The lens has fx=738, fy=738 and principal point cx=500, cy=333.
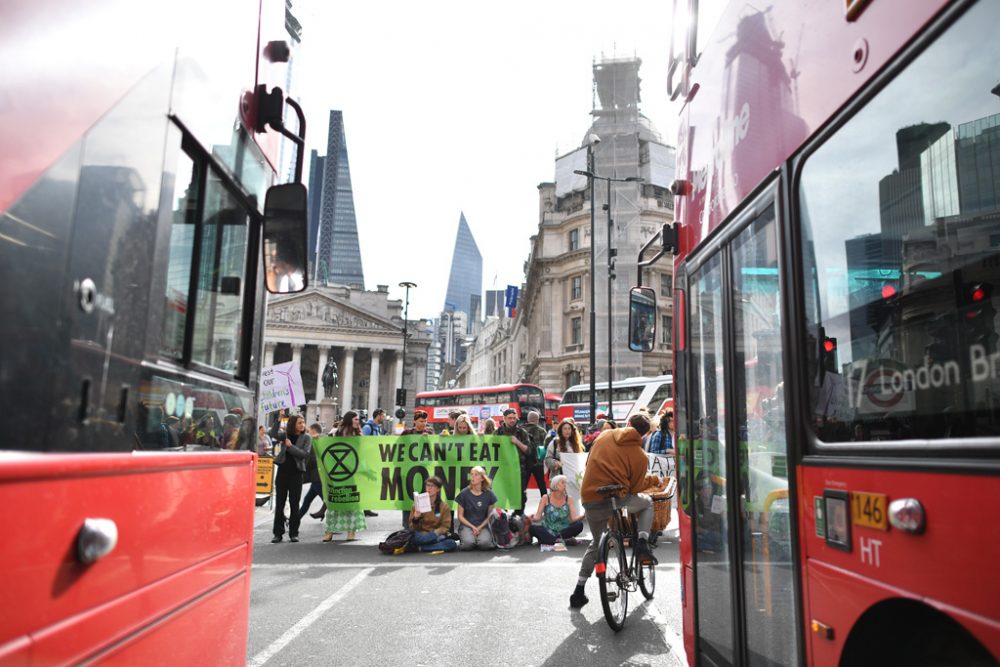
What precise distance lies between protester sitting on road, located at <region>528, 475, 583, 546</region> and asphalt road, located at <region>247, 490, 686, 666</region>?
0.61 metres

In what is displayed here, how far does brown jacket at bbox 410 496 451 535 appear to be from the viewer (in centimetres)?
995

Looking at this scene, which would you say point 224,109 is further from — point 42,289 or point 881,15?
point 881,15

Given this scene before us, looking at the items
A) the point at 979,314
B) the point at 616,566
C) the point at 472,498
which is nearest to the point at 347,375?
the point at 472,498

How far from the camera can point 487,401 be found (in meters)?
40.0

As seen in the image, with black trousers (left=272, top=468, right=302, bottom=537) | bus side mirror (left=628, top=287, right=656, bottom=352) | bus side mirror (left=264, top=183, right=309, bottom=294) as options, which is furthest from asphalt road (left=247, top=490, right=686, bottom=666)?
bus side mirror (left=264, top=183, right=309, bottom=294)

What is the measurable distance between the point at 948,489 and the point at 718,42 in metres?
2.65

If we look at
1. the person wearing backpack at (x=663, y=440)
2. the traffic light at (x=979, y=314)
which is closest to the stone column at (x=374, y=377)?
the person wearing backpack at (x=663, y=440)

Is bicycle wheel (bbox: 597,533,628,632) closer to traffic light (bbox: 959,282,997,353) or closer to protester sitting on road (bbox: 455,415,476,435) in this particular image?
traffic light (bbox: 959,282,997,353)

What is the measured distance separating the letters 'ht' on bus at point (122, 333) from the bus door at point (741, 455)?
6.43 ft

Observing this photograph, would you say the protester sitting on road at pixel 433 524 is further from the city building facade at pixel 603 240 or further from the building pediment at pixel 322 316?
the building pediment at pixel 322 316

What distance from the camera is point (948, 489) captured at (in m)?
1.69

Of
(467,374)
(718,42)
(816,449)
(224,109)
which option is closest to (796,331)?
(816,449)

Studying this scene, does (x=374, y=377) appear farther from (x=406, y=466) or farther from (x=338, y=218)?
(x=338, y=218)

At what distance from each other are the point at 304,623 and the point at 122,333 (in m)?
4.80
